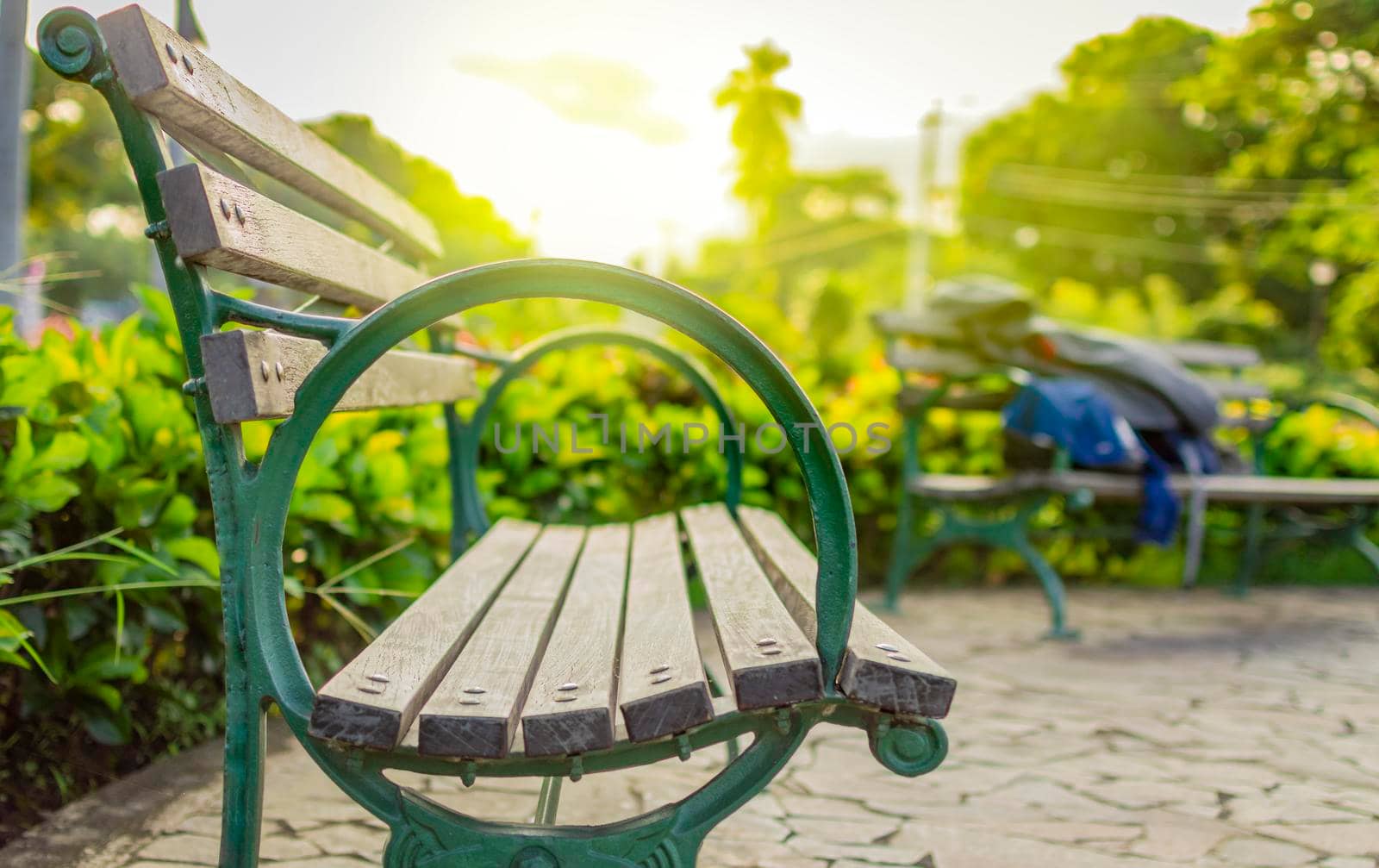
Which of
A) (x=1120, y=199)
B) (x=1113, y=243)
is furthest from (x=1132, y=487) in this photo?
(x=1113, y=243)

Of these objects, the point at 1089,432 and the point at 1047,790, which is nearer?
the point at 1047,790

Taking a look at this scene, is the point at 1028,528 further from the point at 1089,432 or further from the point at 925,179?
the point at 925,179

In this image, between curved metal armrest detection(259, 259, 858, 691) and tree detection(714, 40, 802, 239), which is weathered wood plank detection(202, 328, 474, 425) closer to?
curved metal armrest detection(259, 259, 858, 691)

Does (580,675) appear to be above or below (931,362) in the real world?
below

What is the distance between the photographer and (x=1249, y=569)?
5.05 m

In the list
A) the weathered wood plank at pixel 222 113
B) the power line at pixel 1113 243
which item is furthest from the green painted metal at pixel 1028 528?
the power line at pixel 1113 243

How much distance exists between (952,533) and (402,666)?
3273mm

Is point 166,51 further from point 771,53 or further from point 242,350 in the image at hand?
point 771,53

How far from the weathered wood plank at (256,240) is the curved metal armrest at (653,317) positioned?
7.2 inches

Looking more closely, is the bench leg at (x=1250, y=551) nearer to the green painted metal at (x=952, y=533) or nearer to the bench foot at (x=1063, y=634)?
the green painted metal at (x=952, y=533)

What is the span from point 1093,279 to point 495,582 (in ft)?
126

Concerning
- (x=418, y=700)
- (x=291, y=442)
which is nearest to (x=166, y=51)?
(x=291, y=442)

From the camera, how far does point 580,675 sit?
4.14 feet

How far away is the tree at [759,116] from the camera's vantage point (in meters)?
52.4
